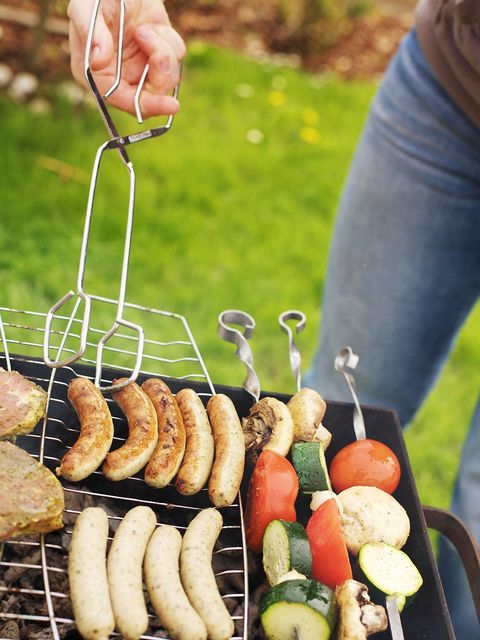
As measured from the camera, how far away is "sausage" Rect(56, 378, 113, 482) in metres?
1.88

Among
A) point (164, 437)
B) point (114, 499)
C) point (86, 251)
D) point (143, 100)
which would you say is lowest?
point (114, 499)

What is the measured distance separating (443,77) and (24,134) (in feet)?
11.4

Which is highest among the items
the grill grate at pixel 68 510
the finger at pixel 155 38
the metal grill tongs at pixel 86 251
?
the finger at pixel 155 38

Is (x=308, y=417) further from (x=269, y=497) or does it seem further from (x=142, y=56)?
(x=142, y=56)

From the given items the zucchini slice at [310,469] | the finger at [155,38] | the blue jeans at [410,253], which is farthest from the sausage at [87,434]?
the blue jeans at [410,253]

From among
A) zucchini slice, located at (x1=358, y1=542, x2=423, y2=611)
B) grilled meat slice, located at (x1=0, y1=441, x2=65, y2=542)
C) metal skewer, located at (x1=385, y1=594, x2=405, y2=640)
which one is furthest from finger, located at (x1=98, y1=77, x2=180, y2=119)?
metal skewer, located at (x1=385, y1=594, x2=405, y2=640)

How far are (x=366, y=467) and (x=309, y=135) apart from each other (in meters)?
4.75

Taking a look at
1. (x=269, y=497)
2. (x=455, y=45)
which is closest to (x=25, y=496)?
(x=269, y=497)

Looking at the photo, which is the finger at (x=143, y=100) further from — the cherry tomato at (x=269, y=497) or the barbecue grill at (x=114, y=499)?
the cherry tomato at (x=269, y=497)

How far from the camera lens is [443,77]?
2.68 m

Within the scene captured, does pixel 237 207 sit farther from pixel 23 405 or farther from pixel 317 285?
pixel 23 405

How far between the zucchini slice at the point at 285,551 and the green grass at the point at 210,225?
7.25ft

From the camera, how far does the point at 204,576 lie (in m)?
1.75

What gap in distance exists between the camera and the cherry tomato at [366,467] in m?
2.12
